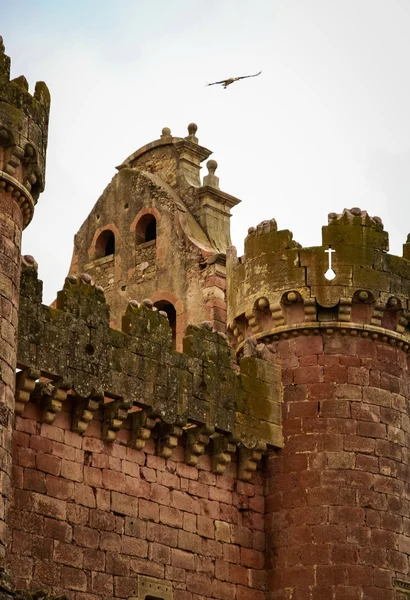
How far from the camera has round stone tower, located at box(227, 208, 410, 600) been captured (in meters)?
20.6

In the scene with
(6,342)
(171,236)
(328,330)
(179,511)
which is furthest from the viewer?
(171,236)

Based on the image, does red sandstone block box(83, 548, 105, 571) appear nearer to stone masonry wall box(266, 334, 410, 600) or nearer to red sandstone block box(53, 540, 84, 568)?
red sandstone block box(53, 540, 84, 568)

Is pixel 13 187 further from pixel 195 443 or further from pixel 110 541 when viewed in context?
pixel 195 443

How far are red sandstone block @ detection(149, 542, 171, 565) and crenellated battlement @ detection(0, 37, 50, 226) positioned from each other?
4.11 meters

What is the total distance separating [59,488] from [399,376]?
5.47 m

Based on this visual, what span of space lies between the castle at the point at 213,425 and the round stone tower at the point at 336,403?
2cm

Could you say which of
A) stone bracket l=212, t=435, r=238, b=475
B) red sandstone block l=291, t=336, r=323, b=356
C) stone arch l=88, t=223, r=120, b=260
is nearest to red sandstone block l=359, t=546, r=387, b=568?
stone bracket l=212, t=435, r=238, b=475

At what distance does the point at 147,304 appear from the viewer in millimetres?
20375

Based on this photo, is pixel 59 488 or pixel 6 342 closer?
pixel 6 342

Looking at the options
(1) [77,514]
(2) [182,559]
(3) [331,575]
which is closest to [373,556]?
(3) [331,575]

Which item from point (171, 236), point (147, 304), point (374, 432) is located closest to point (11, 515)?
point (147, 304)

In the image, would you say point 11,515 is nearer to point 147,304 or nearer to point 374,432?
point 147,304

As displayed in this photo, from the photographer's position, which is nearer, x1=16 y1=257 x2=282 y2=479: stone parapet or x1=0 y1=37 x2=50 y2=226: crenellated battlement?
x1=0 y1=37 x2=50 y2=226: crenellated battlement

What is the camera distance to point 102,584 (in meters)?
18.6
